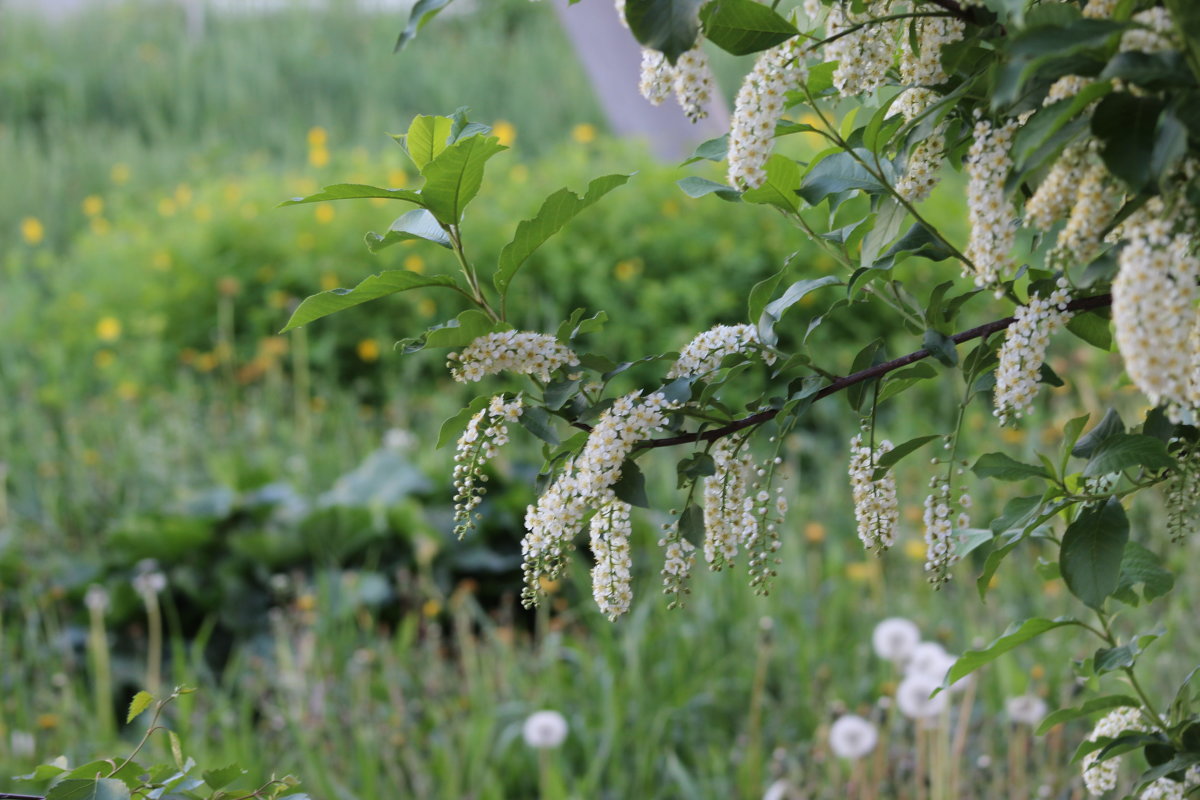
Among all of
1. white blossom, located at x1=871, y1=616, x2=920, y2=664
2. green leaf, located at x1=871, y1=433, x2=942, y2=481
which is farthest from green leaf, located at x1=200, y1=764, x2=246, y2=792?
white blossom, located at x1=871, y1=616, x2=920, y2=664

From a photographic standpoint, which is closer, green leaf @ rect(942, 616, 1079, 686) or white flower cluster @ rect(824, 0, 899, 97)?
white flower cluster @ rect(824, 0, 899, 97)

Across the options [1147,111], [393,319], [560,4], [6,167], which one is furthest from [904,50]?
[6,167]

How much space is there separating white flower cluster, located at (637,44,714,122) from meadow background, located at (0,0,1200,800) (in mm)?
1484

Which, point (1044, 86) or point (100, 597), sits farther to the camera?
point (100, 597)

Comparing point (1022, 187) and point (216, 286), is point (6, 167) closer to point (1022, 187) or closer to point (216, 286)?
point (216, 286)

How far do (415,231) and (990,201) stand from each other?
0.44 metres

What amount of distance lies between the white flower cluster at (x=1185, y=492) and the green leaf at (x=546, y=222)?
0.53m

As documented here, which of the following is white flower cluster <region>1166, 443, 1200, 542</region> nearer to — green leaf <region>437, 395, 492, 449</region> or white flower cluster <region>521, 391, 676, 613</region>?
white flower cluster <region>521, 391, 676, 613</region>

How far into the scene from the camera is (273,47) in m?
10.5

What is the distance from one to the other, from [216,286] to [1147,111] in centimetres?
519

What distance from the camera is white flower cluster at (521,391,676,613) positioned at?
957 mm

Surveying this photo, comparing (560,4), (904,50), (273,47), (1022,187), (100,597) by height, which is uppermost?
(273,47)

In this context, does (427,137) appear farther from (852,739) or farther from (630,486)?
(852,739)

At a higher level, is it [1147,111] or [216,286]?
[216,286]
